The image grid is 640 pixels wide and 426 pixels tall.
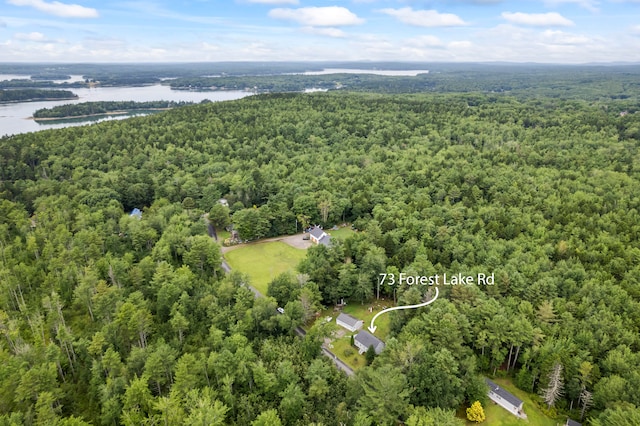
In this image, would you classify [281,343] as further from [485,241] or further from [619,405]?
[485,241]

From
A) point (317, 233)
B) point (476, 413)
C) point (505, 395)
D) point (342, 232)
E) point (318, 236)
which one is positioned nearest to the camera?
point (476, 413)

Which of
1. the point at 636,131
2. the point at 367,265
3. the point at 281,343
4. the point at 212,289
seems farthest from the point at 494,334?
the point at 636,131

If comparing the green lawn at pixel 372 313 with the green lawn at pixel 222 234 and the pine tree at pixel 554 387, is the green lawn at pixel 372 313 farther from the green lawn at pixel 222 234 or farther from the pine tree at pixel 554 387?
the green lawn at pixel 222 234

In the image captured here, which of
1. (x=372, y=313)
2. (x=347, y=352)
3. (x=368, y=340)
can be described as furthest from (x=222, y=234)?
(x=368, y=340)

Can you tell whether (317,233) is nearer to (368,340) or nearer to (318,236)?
(318,236)

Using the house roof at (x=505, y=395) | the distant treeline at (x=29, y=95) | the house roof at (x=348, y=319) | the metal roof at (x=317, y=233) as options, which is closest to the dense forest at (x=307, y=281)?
the house roof at (x=505, y=395)
